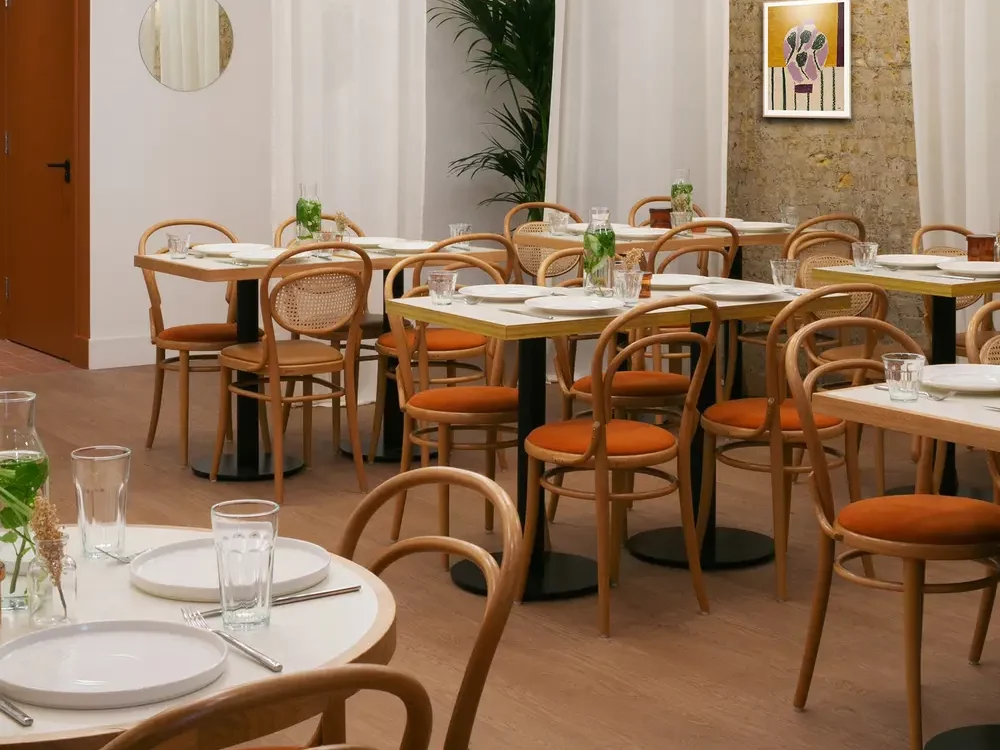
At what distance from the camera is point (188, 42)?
25.7 ft

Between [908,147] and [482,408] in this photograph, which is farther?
[908,147]

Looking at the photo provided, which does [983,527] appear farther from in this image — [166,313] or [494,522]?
[166,313]

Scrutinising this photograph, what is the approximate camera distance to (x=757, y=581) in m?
4.06

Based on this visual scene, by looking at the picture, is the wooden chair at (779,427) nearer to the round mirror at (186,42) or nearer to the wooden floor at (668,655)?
the wooden floor at (668,655)

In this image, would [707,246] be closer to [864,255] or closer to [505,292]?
[864,255]

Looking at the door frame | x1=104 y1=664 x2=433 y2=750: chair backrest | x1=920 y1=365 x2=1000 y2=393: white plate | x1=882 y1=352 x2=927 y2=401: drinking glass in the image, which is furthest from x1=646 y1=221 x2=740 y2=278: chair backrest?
x1=104 y1=664 x2=433 y2=750: chair backrest

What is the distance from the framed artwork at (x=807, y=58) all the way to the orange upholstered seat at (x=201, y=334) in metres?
3.08

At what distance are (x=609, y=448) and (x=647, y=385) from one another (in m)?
0.66

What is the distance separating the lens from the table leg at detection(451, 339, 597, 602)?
388 cm

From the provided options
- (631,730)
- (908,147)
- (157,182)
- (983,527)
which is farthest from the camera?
(157,182)

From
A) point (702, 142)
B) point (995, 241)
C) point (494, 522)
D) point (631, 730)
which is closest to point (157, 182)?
point (702, 142)

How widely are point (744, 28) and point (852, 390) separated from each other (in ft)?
15.5

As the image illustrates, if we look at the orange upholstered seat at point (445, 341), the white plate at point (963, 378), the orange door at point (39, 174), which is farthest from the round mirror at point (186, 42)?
the white plate at point (963, 378)

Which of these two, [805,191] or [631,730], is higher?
[805,191]
